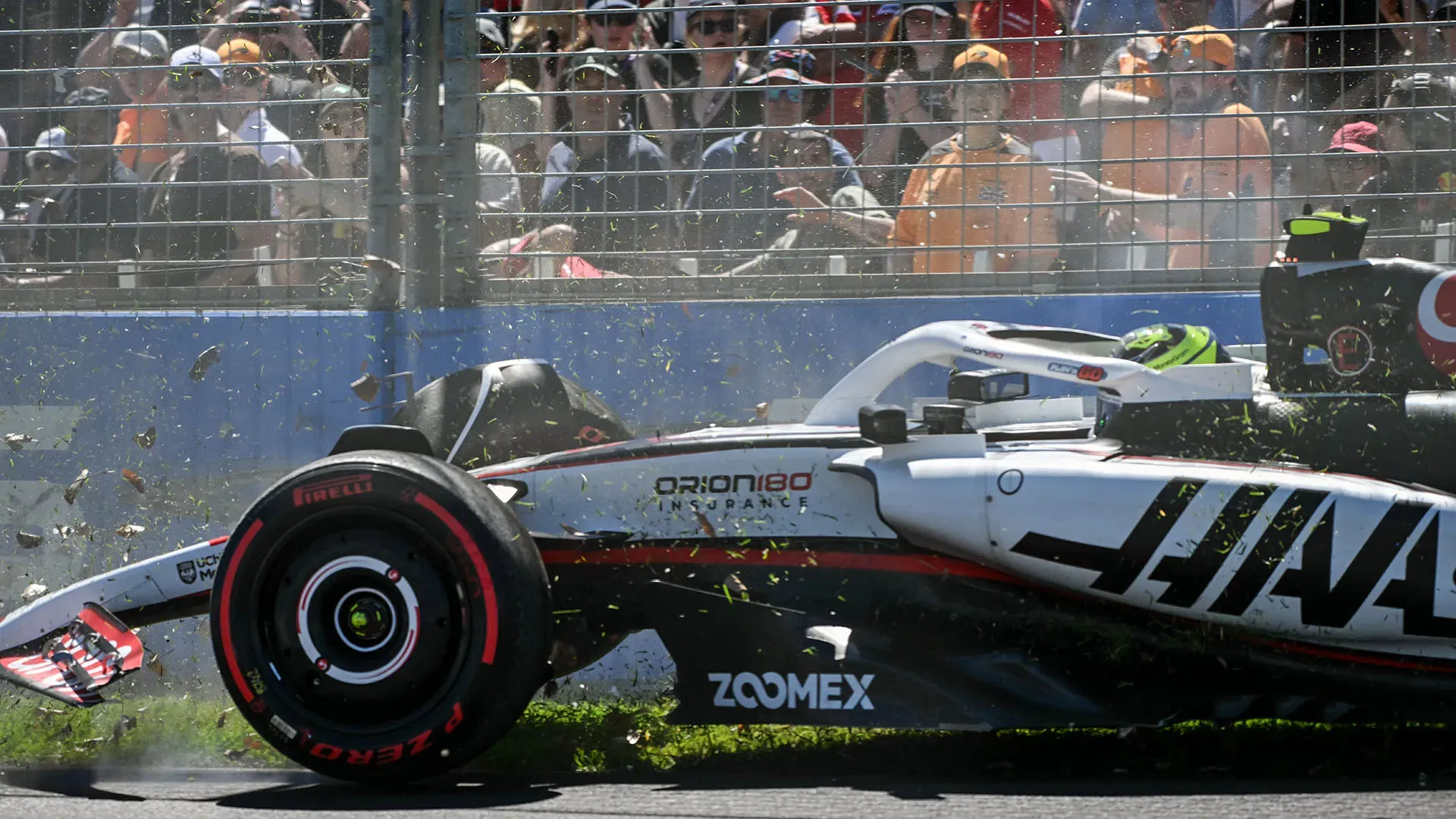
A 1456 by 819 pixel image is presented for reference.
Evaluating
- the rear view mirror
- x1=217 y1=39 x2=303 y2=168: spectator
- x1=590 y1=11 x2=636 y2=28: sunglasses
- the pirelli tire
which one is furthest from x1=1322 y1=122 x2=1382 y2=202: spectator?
x1=217 y1=39 x2=303 y2=168: spectator

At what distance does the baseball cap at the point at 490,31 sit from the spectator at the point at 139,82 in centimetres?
122

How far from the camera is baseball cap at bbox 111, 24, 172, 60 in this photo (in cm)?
600

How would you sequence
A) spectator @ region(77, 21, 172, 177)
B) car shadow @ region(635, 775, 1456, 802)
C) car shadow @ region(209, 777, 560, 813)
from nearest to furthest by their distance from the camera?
car shadow @ region(635, 775, 1456, 802) → car shadow @ region(209, 777, 560, 813) → spectator @ region(77, 21, 172, 177)

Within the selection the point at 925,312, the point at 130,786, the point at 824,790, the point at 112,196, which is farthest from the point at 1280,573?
the point at 112,196

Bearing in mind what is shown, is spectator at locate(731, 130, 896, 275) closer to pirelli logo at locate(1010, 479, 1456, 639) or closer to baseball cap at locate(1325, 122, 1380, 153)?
baseball cap at locate(1325, 122, 1380, 153)

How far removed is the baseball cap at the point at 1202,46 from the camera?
542cm

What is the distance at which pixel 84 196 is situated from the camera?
237 inches

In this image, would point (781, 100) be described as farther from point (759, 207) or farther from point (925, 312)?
point (925, 312)

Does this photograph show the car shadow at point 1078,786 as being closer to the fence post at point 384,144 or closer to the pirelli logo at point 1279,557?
the pirelli logo at point 1279,557

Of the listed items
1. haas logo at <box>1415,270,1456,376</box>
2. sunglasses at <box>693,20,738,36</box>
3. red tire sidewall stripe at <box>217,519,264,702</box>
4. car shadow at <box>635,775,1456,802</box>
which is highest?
sunglasses at <box>693,20,738,36</box>

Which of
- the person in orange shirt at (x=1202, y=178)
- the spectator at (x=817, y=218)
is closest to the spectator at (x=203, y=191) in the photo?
the spectator at (x=817, y=218)

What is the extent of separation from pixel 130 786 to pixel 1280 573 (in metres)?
3.09

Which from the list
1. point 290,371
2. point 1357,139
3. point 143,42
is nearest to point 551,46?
Answer: point 290,371

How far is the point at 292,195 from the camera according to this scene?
5840 millimetres
